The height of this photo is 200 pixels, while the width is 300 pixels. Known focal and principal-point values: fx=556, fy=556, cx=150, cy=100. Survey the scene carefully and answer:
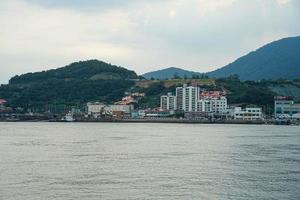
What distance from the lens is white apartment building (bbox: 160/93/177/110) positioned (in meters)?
106

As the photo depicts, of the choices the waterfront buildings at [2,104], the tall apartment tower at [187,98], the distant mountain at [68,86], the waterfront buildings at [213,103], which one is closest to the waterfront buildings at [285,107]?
the waterfront buildings at [213,103]

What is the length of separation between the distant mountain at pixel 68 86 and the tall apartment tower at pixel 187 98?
729 inches

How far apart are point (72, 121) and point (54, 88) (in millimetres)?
26289

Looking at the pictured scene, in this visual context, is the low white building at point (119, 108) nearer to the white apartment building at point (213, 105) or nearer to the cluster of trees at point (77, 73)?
the white apartment building at point (213, 105)

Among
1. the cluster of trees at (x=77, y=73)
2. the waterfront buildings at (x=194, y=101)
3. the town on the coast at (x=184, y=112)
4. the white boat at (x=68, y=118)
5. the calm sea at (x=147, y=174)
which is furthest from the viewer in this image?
the cluster of trees at (x=77, y=73)

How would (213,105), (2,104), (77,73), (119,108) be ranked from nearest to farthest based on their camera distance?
(213,105)
(119,108)
(2,104)
(77,73)

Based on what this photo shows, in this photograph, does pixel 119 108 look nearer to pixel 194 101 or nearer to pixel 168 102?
pixel 168 102

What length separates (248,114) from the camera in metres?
92.9

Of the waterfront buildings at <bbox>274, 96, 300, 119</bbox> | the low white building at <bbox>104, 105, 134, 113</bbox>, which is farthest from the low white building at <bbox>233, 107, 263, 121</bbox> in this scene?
the low white building at <bbox>104, 105, 134, 113</bbox>

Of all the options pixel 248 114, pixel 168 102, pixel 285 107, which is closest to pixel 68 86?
pixel 168 102

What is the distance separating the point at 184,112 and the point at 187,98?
8.84 feet

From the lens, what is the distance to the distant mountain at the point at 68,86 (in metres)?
119

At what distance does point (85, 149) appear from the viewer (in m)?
33.5

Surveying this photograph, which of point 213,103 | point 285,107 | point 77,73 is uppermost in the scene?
point 77,73
